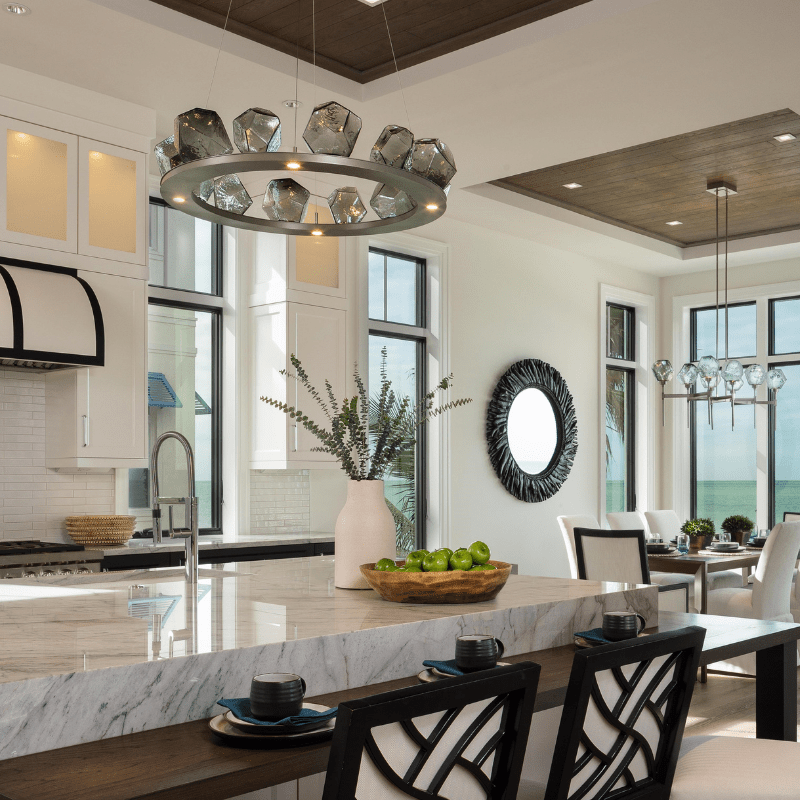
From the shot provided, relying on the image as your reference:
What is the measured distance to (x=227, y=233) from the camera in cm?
575

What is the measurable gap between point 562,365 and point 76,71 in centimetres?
469

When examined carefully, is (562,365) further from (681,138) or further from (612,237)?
(681,138)

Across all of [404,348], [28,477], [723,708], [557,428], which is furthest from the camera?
[557,428]

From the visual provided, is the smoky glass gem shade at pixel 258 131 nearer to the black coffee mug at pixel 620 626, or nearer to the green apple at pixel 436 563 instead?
the green apple at pixel 436 563

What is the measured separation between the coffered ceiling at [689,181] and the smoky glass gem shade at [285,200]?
327 centimetres

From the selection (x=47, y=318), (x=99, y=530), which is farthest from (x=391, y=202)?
(x=99, y=530)

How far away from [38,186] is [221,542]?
76.9 inches

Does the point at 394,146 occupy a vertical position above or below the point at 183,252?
below

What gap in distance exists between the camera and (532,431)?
747 centimetres

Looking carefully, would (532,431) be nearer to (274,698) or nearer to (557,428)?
(557,428)

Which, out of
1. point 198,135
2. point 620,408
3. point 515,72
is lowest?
point 620,408

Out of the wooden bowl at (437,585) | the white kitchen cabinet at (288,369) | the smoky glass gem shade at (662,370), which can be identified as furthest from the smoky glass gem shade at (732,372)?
the wooden bowl at (437,585)

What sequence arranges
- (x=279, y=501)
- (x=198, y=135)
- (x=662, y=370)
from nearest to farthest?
(x=198, y=135) → (x=279, y=501) → (x=662, y=370)

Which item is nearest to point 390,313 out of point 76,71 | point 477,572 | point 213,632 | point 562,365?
point 562,365
